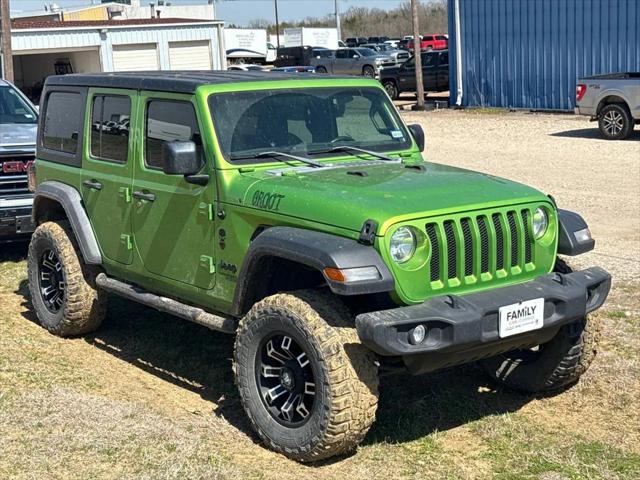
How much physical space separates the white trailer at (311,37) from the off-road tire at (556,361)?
189 ft

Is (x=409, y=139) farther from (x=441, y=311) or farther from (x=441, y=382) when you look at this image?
(x=441, y=311)

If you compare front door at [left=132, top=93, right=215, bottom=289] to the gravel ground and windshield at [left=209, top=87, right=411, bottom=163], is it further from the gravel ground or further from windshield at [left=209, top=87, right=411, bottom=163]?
the gravel ground

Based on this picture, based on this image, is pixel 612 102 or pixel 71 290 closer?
pixel 71 290

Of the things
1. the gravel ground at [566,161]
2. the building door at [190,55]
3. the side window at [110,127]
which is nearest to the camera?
the side window at [110,127]

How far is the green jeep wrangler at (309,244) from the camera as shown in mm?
4871

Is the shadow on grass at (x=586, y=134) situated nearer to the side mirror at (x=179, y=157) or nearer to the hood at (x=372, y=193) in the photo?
the hood at (x=372, y=193)

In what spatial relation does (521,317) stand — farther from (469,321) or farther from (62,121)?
(62,121)

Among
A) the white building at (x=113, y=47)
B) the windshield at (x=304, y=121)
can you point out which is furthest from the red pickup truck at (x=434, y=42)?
the windshield at (x=304, y=121)

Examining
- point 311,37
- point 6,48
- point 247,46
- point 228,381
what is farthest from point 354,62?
point 228,381

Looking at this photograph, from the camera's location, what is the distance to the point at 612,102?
19250 mm

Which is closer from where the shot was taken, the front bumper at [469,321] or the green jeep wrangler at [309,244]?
the front bumper at [469,321]

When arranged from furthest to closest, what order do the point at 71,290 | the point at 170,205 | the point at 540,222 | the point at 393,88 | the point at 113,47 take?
the point at 113,47 < the point at 393,88 < the point at 71,290 < the point at 170,205 < the point at 540,222

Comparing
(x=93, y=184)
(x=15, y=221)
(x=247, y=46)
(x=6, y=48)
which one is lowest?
(x=15, y=221)

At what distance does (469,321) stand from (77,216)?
11.2 ft
